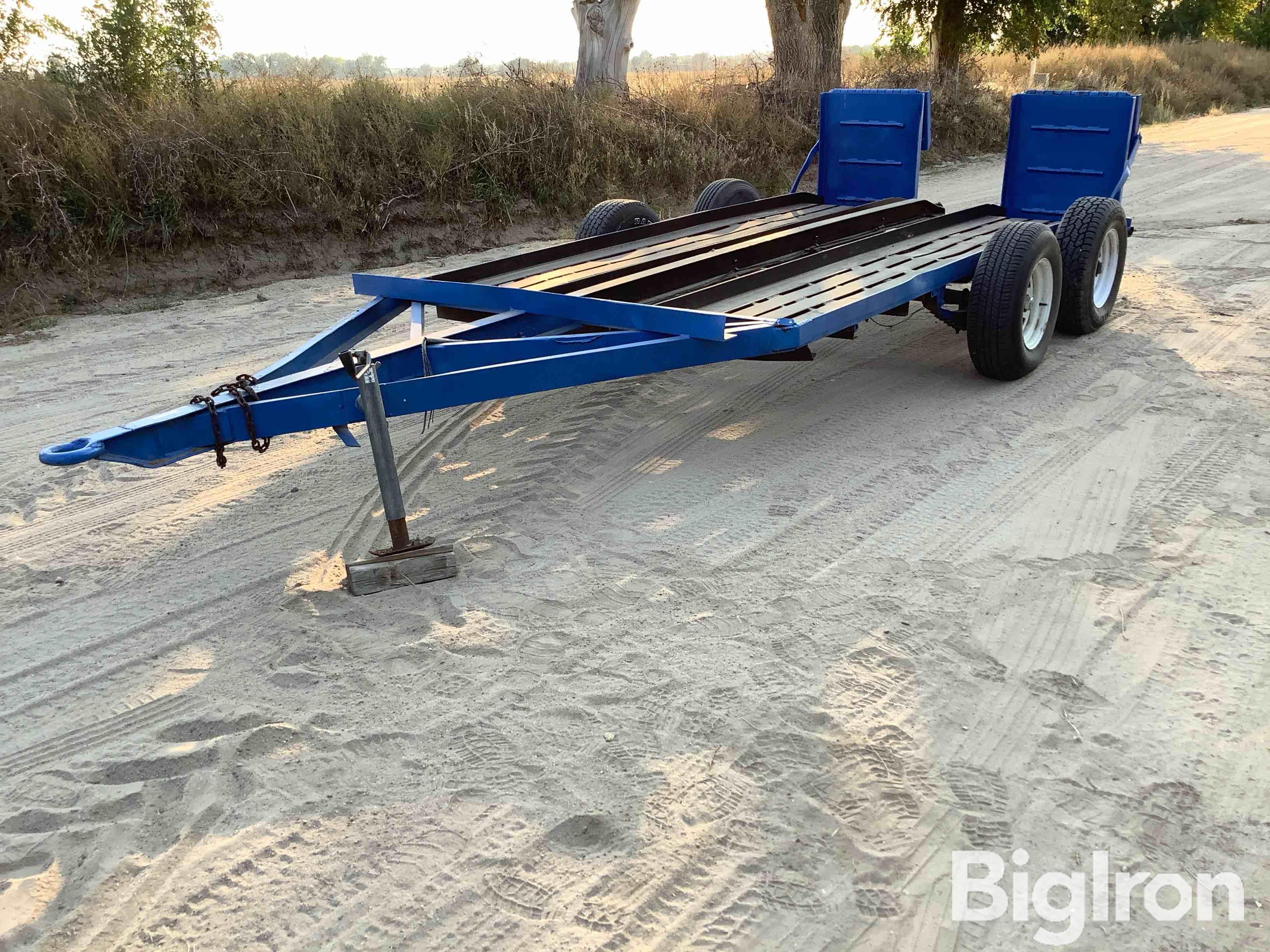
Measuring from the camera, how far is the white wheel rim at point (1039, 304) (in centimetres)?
577

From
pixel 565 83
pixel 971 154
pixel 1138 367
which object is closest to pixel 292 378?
pixel 1138 367

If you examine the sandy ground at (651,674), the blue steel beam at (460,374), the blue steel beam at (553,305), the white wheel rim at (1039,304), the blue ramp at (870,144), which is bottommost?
the sandy ground at (651,674)

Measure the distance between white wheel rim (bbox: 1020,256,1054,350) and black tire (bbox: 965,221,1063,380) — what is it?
9 centimetres

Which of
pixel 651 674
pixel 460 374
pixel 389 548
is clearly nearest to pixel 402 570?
pixel 389 548

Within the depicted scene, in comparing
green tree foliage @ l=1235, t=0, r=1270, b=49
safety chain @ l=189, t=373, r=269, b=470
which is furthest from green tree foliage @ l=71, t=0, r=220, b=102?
green tree foliage @ l=1235, t=0, r=1270, b=49

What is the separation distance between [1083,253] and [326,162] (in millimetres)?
6755

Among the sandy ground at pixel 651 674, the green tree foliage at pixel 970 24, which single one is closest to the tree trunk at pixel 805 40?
the green tree foliage at pixel 970 24

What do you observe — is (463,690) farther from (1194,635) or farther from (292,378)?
(1194,635)

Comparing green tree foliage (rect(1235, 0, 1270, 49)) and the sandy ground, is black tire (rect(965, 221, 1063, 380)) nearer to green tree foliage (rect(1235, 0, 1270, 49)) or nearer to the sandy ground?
the sandy ground

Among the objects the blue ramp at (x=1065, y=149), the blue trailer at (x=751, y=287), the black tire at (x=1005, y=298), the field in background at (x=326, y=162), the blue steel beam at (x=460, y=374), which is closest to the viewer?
the blue steel beam at (x=460, y=374)

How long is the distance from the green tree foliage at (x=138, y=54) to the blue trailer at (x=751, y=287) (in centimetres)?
608

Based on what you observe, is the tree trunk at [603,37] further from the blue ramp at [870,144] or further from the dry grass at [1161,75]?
the dry grass at [1161,75]

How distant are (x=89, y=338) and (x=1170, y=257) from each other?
8.51 meters

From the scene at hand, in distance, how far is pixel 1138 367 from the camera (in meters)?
6.00
